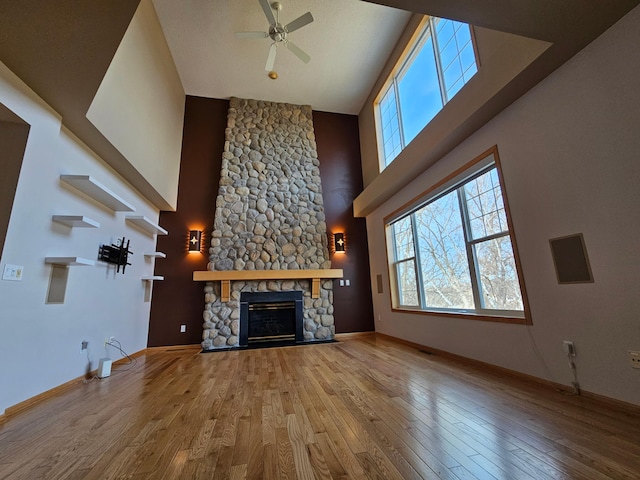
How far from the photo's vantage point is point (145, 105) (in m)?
3.71

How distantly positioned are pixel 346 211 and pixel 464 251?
117 inches

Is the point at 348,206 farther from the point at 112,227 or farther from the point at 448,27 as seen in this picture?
the point at 112,227

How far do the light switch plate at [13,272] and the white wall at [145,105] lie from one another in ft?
4.72

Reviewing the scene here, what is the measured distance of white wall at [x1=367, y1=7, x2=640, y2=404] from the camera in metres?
1.74

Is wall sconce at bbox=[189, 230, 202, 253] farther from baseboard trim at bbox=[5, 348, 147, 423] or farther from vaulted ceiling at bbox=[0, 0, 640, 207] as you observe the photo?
baseboard trim at bbox=[5, 348, 147, 423]

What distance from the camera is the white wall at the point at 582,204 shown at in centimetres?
174

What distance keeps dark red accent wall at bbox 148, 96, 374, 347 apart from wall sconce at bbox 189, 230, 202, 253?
4.2 inches

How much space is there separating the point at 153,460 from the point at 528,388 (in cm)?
263

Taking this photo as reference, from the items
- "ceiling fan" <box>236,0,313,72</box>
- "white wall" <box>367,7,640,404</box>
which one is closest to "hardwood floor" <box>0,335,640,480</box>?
"white wall" <box>367,7,640,404</box>

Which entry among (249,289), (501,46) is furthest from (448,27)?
(249,289)

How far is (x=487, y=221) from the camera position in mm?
2938

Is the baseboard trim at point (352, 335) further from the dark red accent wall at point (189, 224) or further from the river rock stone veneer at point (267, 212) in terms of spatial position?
the dark red accent wall at point (189, 224)

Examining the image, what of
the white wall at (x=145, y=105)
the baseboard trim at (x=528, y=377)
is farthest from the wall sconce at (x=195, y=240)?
the baseboard trim at (x=528, y=377)

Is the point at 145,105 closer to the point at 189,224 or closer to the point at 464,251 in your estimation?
the point at 189,224
